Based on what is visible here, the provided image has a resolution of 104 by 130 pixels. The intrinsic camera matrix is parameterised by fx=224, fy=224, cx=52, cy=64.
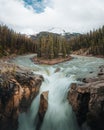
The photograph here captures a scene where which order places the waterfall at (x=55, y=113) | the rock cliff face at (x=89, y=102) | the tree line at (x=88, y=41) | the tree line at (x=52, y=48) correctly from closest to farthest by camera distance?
the rock cliff face at (x=89, y=102) < the waterfall at (x=55, y=113) < the tree line at (x=52, y=48) < the tree line at (x=88, y=41)

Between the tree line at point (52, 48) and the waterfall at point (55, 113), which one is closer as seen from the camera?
the waterfall at point (55, 113)

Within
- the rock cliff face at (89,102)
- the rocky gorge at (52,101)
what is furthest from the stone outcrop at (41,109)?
the rock cliff face at (89,102)

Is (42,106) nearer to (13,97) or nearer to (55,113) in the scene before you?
(55,113)

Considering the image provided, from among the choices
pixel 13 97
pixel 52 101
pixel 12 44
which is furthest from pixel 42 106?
pixel 12 44

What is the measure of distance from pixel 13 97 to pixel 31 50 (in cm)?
9812

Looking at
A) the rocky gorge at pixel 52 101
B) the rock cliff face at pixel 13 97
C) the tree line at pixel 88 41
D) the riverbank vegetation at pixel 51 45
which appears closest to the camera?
the rocky gorge at pixel 52 101

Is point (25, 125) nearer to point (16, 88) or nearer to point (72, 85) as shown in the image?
point (16, 88)

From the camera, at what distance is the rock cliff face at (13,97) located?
37.7 meters

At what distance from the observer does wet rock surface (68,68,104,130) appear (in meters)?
31.6

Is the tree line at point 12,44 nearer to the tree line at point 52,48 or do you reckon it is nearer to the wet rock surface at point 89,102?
the tree line at point 52,48

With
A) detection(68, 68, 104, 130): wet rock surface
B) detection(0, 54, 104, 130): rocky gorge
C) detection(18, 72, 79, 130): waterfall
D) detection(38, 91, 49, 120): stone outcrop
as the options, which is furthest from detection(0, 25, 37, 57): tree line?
detection(68, 68, 104, 130): wet rock surface

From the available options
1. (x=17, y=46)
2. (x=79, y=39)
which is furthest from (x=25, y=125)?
(x=79, y=39)

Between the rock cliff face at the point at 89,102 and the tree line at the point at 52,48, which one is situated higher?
the tree line at the point at 52,48

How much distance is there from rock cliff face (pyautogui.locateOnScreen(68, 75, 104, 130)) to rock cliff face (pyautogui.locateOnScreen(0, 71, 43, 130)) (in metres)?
7.97
